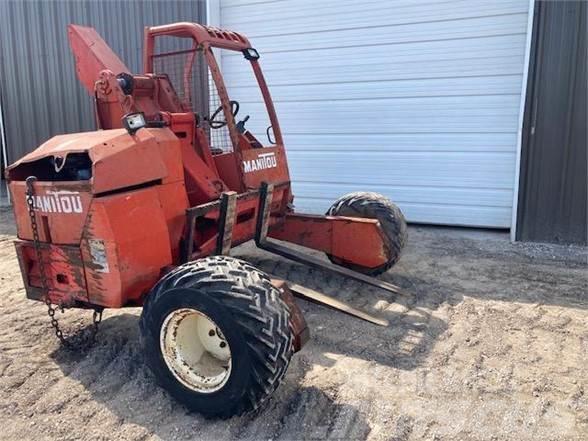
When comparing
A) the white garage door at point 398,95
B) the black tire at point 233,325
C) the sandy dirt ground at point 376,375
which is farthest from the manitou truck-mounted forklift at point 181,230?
the white garage door at point 398,95

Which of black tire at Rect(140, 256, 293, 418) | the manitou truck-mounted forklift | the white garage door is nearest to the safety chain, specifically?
the manitou truck-mounted forklift

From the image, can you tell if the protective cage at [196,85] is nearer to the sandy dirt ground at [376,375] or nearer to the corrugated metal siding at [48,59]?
the sandy dirt ground at [376,375]

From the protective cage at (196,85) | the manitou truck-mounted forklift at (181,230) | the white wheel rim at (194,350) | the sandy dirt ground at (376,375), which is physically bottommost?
the sandy dirt ground at (376,375)

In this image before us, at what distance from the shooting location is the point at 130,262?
3.52 meters

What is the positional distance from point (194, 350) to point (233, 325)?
50cm

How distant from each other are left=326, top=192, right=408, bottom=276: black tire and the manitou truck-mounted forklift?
0.01 metres

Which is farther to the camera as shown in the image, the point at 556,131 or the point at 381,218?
the point at 556,131

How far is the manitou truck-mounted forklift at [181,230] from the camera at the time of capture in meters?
2.96

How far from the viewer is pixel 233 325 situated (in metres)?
2.86

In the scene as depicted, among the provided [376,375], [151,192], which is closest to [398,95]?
[151,192]

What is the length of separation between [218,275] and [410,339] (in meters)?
1.71

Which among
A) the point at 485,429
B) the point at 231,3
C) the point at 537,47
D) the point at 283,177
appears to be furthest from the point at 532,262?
the point at 231,3

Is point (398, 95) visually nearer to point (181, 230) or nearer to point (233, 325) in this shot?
point (181, 230)

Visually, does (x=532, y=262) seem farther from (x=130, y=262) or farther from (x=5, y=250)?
(x=5, y=250)
